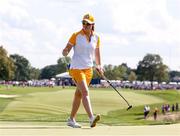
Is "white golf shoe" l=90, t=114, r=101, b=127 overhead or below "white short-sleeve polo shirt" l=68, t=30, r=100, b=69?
below

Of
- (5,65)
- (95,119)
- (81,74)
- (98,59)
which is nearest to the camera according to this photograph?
(95,119)

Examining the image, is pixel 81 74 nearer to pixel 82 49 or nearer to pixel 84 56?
pixel 84 56

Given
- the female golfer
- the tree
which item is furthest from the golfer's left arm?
the tree

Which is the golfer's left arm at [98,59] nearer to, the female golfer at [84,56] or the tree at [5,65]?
the female golfer at [84,56]

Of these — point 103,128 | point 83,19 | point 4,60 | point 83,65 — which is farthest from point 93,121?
point 4,60

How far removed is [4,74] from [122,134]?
476ft

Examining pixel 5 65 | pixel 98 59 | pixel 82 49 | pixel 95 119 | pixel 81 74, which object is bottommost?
pixel 95 119

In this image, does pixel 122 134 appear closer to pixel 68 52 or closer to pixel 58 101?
pixel 68 52

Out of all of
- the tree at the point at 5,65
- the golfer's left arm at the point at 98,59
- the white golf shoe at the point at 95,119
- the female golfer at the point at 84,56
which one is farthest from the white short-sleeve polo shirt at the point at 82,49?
the tree at the point at 5,65

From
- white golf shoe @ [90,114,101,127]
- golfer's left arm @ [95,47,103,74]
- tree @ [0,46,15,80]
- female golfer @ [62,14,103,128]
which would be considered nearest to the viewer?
white golf shoe @ [90,114,101,127]

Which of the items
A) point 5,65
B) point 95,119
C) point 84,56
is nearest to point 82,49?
point 84,56

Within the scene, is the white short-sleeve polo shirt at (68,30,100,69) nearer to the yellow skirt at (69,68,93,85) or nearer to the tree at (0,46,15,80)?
the yellow skirt at (69,68,93,85)

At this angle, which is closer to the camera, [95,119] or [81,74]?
[95,119]

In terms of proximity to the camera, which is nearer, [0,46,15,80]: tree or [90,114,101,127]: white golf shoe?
[90,114,101,127]: white golf shoe
